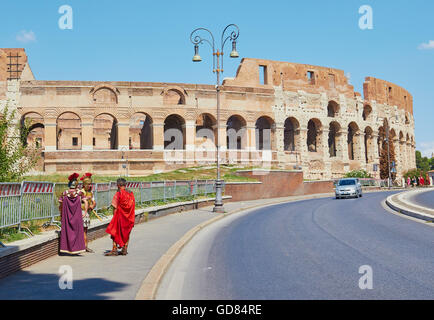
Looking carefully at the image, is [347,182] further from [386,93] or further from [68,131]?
[68,131]

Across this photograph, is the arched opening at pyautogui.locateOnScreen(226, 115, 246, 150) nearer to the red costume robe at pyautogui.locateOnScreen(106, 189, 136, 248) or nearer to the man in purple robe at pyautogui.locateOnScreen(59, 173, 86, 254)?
the red costume robe at pyautogui.locateOnScreen(106, 189, 136, 248)

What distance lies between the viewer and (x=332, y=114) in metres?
64.7

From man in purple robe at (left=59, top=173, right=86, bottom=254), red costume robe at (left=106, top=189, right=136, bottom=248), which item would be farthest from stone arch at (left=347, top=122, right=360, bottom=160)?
man in purple robe at (left=59, top=173, right=86, bottom=254)

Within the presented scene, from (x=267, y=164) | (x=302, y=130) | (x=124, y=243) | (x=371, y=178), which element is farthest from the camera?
Result: (x=371, y=178)

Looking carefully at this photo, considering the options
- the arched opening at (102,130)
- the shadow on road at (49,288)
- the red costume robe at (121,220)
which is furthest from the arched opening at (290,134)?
the shadow on road at (49,288)

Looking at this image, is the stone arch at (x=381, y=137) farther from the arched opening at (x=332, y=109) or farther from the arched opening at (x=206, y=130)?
the arched opening at (x=206, y=130)

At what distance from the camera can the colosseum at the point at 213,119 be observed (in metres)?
47.2

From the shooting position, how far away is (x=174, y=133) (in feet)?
172

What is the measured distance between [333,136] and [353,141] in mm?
3241

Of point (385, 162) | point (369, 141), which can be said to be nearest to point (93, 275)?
point (369, 141)

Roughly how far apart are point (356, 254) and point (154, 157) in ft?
131

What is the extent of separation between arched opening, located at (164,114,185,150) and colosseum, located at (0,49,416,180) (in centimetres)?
13
